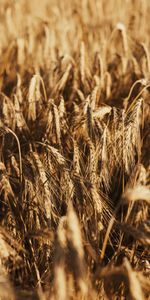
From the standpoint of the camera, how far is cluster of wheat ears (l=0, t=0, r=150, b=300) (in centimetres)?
101

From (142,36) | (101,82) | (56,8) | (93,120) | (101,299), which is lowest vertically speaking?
(101,299)

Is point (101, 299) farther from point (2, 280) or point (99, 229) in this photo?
point (2, 280)

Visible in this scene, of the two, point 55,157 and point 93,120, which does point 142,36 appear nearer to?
point 93,120

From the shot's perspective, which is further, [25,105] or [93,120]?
[25,105]

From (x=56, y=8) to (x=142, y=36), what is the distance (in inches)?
27.0

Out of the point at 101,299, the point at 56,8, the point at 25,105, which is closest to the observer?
the point at 101,299

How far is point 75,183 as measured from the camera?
4.36ft

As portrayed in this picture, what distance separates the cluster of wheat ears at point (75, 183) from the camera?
1.01 metres

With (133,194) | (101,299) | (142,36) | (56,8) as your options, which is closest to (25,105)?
(101,299)

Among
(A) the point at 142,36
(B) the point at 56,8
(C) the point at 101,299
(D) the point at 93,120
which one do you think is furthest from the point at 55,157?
(B) the point at 56,8

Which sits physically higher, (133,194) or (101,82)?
(101,82)

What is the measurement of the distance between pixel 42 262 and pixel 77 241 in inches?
20.5

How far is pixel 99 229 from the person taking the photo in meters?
1.34

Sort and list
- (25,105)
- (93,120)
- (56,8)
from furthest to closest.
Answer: (56,8)
(25,105)
(93,120)
